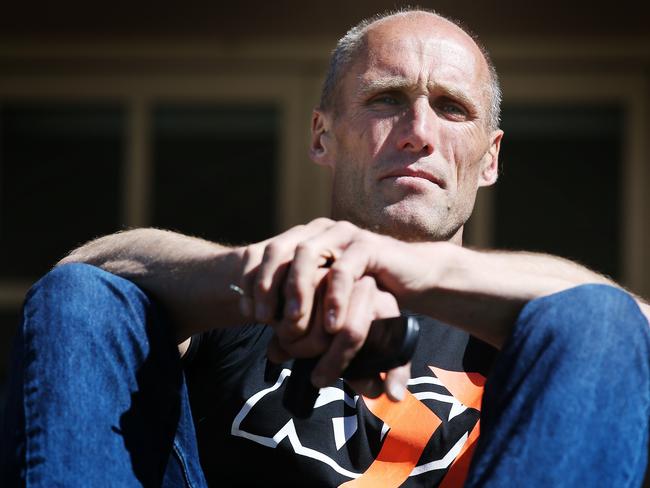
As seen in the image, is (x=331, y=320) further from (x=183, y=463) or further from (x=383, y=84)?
(x=383, y=84)

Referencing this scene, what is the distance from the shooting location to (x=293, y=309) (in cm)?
157

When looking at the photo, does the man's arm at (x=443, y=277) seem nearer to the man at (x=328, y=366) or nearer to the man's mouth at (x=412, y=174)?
the man at (x=328, y=366)

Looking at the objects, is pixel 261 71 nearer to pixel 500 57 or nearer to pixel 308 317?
pixel 500 57

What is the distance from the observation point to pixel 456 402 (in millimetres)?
2109

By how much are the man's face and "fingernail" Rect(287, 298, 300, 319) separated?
0.80 meters

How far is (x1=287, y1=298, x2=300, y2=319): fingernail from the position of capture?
1565 mm

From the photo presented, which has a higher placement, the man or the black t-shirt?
the man

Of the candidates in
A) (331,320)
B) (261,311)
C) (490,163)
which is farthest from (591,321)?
(490,163)

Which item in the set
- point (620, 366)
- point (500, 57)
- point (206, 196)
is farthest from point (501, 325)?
point (206, 196)

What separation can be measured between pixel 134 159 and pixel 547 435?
12.3 feet

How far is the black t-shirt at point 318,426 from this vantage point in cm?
199

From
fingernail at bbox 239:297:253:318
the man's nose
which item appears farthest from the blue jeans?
the man's nose

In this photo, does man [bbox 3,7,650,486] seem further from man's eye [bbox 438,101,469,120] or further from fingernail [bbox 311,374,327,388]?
man's eye [bbox 438,101,469,120]

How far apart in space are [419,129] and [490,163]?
0.45m
